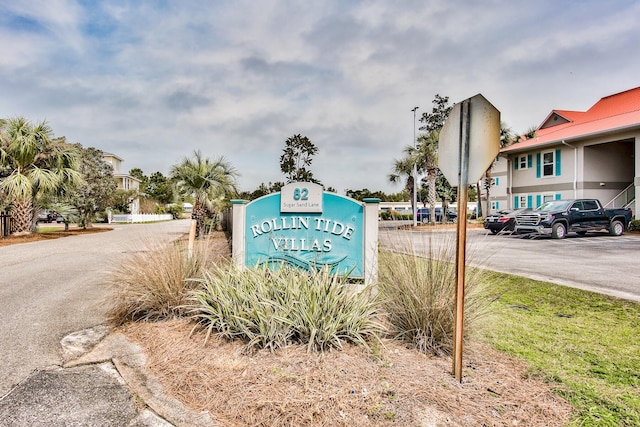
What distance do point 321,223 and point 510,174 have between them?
28973 mm

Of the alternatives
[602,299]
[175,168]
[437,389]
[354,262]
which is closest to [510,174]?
[175,168]

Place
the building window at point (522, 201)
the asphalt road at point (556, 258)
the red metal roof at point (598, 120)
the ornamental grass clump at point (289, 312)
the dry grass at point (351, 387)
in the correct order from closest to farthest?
the dry grass at point (351, 387) → the ornamental grass clump at point (289, 312) → the asphalt road at point (556, 258) → the red metal roof at point (598, 120) → the building window at point (522, 201)

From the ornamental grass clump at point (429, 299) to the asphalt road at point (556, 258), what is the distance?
17 centimetres

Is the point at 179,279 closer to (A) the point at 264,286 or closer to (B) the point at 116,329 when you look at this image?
(B) the point at 116,329

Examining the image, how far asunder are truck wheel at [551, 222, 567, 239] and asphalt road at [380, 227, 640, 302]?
181 cm

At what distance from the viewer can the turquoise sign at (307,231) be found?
530 cm

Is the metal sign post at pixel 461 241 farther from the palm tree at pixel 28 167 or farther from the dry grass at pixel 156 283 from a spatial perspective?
the palm tree at pixel 28 167

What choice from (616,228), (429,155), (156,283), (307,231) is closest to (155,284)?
(156,283)

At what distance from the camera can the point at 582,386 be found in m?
3.03

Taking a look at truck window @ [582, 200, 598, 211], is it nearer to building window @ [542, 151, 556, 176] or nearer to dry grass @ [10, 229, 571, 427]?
building window @ [542, 151, 556, 176]

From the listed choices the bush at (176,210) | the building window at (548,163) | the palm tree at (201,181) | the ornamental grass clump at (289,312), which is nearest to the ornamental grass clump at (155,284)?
the ornamental grass clump at (289,312)

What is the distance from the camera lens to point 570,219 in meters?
17.0

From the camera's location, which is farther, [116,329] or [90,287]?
[90,287]

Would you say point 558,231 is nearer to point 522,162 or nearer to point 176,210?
point 522,162
